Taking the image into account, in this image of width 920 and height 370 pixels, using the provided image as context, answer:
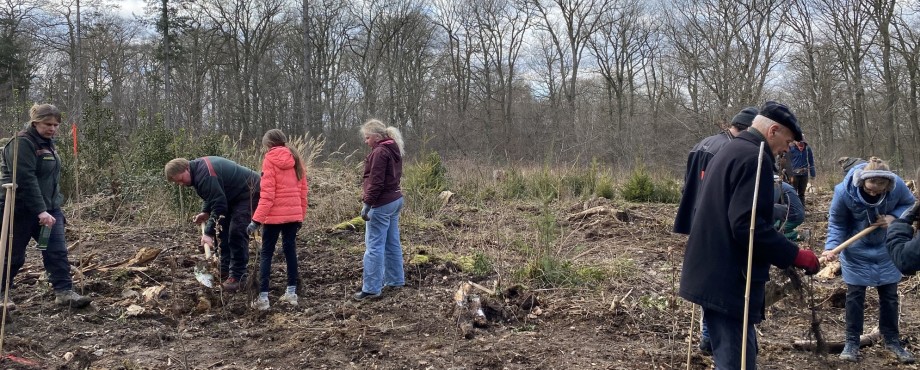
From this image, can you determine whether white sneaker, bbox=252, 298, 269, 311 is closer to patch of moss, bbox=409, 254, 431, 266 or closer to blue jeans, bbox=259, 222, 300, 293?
blue jeans, bbox=259, 222, 300, 293

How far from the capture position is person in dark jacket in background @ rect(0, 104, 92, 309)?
430 centimetres

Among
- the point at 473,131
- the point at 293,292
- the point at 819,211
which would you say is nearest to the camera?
the point at 293,292

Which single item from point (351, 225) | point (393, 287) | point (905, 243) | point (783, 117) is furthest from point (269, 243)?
point (905, 243)

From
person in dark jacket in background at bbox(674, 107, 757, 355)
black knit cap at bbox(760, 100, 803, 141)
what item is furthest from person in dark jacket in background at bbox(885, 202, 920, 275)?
person in dark jacket in background at bbox(674, 107, 757, 355)

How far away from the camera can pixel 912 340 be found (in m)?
4.18

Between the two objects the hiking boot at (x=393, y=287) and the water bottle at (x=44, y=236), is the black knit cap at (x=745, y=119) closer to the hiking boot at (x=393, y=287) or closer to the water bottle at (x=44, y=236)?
the hiking boot at (x=393, y=287)

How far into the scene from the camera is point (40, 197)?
4355 millimetres

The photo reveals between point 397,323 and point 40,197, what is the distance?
2739mm

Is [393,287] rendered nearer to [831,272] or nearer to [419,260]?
[419,260]

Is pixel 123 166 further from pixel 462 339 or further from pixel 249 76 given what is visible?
pixel 249 76

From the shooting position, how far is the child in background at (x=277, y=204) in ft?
15.7

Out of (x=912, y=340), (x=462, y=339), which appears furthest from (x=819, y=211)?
(x=462, y=339)

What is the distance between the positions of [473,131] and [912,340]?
88.8 feet

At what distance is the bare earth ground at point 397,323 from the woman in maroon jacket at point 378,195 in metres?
0.26
